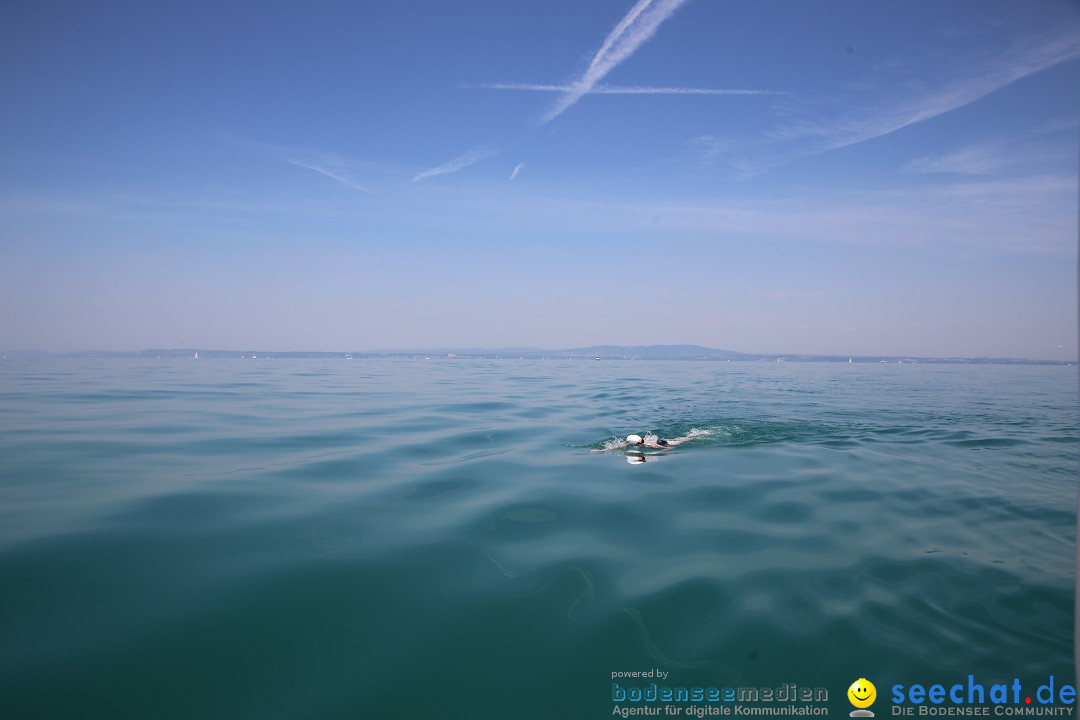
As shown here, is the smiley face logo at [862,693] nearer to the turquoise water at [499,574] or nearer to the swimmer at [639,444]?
the turquoise water at [499,574]

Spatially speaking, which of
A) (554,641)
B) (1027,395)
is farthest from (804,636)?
(1027,395)

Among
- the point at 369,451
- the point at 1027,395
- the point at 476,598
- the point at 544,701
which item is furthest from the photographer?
the point at 1027,395

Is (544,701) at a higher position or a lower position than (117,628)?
lower

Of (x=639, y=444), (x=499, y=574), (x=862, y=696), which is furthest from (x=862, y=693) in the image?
(x=639, y=444)

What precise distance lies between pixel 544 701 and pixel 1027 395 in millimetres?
35684

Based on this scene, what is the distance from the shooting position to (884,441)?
14094mm

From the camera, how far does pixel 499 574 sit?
6.00 m

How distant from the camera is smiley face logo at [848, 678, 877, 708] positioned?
4094mm

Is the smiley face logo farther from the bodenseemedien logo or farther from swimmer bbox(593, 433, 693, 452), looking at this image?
swimmer bbox(593, 433, 693, 452)

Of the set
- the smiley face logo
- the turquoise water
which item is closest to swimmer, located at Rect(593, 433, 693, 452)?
the turquoise water

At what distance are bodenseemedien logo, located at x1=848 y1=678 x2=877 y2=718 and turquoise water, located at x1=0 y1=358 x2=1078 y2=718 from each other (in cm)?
10

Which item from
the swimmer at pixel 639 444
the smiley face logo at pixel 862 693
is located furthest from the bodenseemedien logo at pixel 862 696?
the swimmer at pixel 639 444

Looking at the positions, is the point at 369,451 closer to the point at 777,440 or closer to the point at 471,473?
the point at 471,473

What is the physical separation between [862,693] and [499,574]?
3709mm
